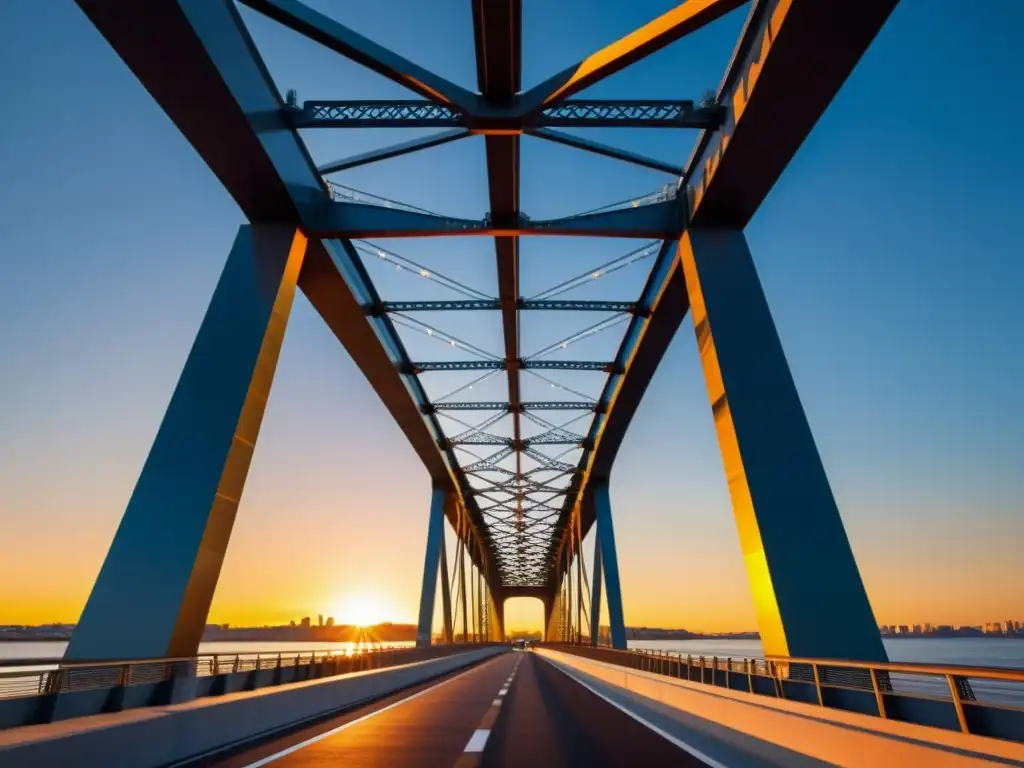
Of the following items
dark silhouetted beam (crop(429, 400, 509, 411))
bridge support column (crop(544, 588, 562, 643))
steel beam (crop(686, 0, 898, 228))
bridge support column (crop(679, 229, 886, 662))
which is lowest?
bridge support column (crop(679, 229, 886, 662))

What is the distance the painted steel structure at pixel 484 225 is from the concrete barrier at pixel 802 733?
119 inches

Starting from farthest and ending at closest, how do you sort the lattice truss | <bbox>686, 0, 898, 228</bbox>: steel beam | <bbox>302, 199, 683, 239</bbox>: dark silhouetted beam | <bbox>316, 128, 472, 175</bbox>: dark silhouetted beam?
<bbox>302, 199, 683, 239</bbox>: dark silhouetted beam → <bbox>316, 128, 472, 175</bbox>: dark silhouetted beam → the lattice truss → <bbox>686, 0, 898, 228</bbox>: steel beam

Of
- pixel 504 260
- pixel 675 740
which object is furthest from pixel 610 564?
pixel 675 740

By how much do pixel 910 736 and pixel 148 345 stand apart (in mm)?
17823

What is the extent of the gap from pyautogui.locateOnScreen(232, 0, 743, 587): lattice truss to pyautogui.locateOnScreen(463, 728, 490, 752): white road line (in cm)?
1054

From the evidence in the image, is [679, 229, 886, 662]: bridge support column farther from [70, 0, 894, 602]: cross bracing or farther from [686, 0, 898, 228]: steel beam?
[70, 0, 894, 602]: cross bracing

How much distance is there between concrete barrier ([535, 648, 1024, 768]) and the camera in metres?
4.33

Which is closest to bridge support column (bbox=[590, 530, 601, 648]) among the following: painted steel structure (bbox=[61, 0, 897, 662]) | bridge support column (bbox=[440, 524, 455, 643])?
bridge support column (bbox=[440, 524, 455, 643])

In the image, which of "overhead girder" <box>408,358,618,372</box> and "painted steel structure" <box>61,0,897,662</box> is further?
"overhead girder" <box>408,358,618,372</box>

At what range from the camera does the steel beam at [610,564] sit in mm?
38594

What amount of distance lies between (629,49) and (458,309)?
10634 millimetres

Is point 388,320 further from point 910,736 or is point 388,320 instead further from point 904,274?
point 910,736

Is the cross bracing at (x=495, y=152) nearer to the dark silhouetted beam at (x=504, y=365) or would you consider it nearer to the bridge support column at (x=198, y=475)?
the dark silhouetted beam at (x=504, y=365)

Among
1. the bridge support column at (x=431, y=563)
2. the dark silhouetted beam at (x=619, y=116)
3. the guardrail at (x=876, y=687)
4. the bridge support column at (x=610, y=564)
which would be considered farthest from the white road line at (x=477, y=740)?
the bridge support column at (x=610, y=564)
